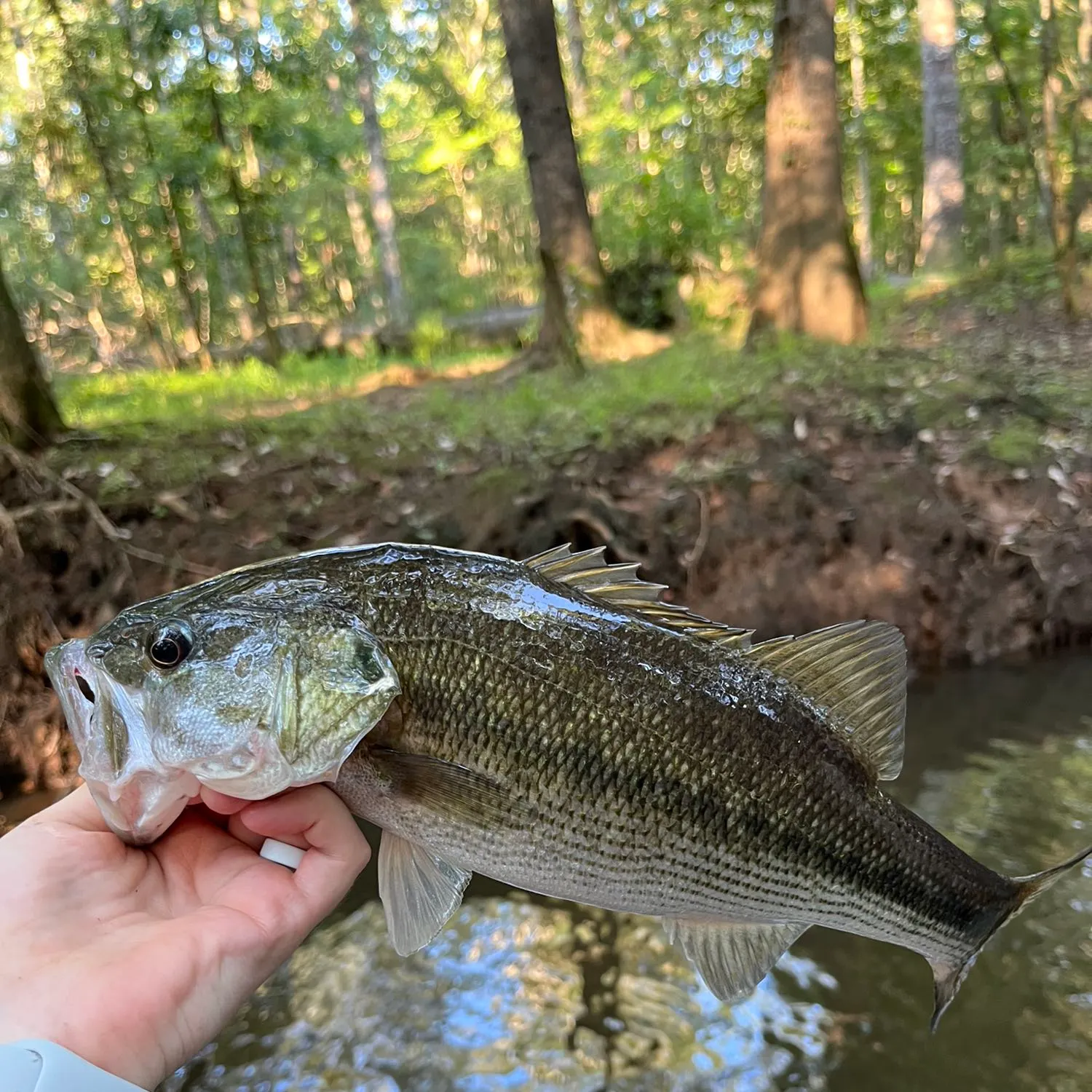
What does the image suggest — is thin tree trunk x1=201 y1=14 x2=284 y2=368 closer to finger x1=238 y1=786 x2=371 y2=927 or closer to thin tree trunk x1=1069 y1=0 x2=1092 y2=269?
thin tree trunk x1=1069 y1=0 x2=1092 y2=269

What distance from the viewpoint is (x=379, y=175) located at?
1581 cm

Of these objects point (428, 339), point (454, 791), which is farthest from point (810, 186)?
point (454, 791)

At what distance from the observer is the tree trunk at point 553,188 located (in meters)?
9.04

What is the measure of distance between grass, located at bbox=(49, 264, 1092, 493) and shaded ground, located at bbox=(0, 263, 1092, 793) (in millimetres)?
33

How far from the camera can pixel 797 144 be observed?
351 inches

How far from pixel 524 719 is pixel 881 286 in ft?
47.1

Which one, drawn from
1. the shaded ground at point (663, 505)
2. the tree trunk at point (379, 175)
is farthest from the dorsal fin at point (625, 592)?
the tree trunk at point (379, 175)

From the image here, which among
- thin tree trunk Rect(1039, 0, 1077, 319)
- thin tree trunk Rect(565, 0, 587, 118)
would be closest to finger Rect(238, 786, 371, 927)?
thin tree trunk Rect(1039, 0, 1077, 319)

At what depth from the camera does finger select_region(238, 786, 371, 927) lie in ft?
5.40

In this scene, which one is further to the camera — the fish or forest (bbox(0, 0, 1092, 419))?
forest (bbox(0, 0, 1092, 419))

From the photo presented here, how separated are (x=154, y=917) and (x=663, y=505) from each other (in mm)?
4105

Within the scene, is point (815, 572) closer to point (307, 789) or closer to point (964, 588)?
point (964, 588)

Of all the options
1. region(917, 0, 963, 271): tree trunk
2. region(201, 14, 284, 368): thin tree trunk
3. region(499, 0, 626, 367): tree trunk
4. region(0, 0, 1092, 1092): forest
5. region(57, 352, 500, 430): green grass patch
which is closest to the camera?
region(0, 0, 1092, 1092): forest

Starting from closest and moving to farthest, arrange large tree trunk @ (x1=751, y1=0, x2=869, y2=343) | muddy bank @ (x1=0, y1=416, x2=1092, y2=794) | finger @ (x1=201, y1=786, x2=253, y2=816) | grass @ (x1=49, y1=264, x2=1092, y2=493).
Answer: finger @ (x1=201, y1=786, x2=253, y2=816)
muddy bank @ (x1=0, y1=416, x2=1092, y2=794)
grass @ (x1=49, y1=264, x2=1092, y2=493)
large tree trunk @ (x1=751, y1=0, x2=869, y2=343)
